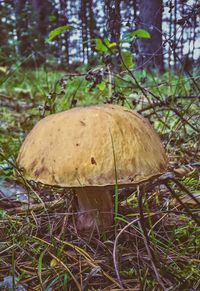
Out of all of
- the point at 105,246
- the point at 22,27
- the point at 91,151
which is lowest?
the point at 105,246

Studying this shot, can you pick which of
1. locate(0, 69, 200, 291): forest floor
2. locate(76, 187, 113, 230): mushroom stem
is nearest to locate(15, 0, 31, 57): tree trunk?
locate(0, 69, 200, 291): forest floor

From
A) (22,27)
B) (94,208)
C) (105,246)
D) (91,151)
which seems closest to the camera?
(91,151)

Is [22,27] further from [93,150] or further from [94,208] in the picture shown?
[93,150]

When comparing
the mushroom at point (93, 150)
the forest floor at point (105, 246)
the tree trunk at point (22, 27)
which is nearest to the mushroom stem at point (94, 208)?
the forest floor at point (105, 246)

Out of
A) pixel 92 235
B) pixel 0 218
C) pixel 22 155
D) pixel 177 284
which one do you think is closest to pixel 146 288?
pixel 177 284

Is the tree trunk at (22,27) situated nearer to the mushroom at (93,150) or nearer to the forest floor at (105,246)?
the forest floor at (105,246)

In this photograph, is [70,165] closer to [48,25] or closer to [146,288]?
[146,288]

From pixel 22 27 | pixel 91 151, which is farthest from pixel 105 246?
pixel 22 27
